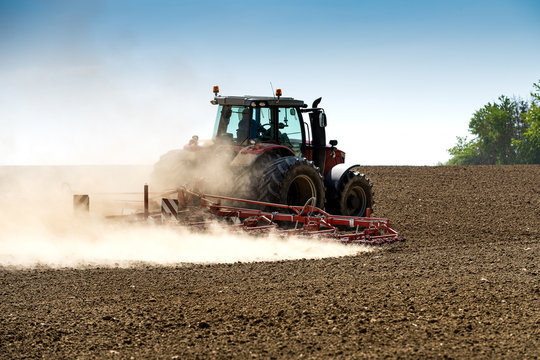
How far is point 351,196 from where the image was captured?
13148mm

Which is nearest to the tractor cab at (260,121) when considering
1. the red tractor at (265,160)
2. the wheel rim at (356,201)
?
the red tractor at (265,160)

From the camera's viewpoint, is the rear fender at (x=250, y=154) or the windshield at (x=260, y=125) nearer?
A: the rear fender at (x=250, y=154)

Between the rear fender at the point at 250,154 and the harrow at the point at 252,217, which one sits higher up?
the rear fender at the point at 250,154

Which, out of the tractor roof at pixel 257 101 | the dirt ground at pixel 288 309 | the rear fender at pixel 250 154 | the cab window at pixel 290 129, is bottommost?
the dirt ground at pixel 288 309

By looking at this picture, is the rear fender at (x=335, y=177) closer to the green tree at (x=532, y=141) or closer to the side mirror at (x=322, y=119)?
the side mirror at (x=322, y=119)

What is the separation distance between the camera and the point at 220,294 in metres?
6.42

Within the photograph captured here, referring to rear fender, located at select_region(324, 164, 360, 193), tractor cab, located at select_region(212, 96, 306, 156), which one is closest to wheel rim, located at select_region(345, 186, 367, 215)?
rear fender, located at select_region(324, 164, 360, 193)

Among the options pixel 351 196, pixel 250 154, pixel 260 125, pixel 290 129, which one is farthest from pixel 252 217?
pixel 351 196

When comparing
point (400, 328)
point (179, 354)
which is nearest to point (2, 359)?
point (179, 354)

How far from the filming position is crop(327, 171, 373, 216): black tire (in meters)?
12.6

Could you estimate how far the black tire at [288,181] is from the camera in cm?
1074

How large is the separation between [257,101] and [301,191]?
1963mm

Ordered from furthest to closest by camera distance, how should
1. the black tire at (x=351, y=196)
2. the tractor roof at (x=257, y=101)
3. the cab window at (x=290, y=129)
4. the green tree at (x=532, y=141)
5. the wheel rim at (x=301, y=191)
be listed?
the green tree at (x=532, y=141) → the black tire at (x=351, y=196) → the cab window at (x=290, y=129) → the wheel rim at (x=301, y=191) → the tractor roof at (x=257, y=101)

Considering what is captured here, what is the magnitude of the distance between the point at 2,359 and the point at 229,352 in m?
1.75
